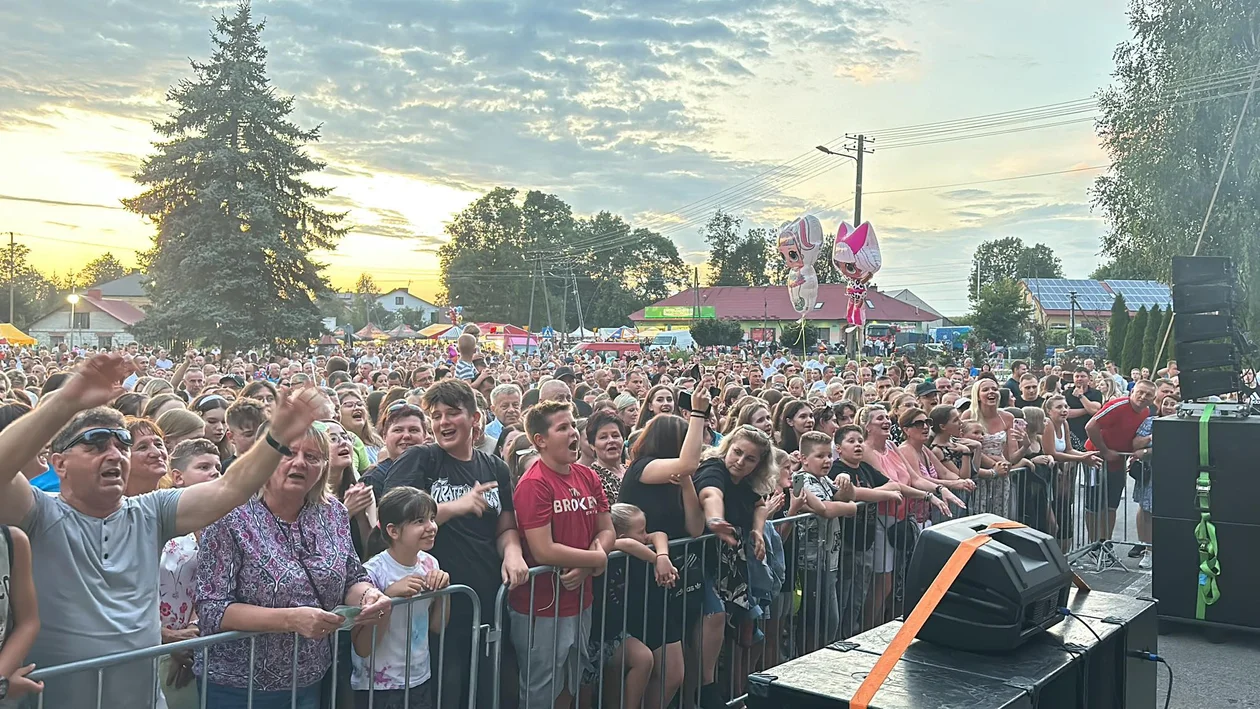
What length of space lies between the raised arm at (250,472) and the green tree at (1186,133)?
24800 mm

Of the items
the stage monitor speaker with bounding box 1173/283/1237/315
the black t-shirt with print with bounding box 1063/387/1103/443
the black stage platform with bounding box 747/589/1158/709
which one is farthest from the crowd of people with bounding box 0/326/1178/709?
the black t-shirt with print with bounding box 1063/387/1103/443

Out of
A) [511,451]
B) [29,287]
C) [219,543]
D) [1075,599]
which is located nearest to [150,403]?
[511,451]

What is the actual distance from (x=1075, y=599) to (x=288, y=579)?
3.17m

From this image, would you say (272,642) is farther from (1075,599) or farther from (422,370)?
(422,370)

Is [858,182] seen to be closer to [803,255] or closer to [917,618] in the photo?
[803,255]

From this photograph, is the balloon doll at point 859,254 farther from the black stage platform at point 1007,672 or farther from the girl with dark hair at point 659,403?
the black stage platform at point 1007,672

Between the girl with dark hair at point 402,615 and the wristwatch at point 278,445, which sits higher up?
the wristwatch at point 278,445

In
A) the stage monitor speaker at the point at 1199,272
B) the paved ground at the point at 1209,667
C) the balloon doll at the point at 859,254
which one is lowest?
the paved ground at the point at 1209,667

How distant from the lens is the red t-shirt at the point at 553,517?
4.12 metres

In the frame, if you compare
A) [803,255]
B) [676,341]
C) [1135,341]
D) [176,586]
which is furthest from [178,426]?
[676,341]

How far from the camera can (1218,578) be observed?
6.44 m

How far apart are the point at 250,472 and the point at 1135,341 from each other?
3477cm

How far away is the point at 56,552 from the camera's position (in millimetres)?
2809

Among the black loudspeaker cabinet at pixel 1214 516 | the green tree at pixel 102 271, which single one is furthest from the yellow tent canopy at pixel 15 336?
the green tree at pixel 102 271
